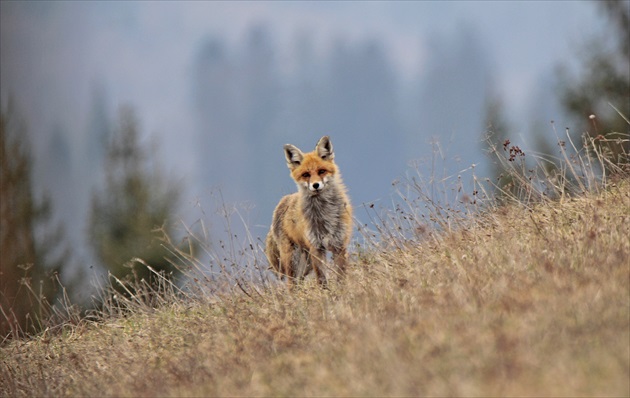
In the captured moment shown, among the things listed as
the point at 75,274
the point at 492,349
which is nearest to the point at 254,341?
the point at 492,349

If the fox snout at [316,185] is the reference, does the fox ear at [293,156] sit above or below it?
above

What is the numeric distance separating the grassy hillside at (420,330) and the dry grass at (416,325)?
16 millimetres

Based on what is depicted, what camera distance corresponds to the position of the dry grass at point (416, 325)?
4898 mm

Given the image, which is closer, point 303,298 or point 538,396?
point 538,396

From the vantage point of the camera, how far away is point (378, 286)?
25.1 ft

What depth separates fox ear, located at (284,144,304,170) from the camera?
9891 millimetres

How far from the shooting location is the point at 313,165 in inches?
388

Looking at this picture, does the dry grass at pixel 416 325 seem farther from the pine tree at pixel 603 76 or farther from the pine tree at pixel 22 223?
the pine tree at pixel 603 76

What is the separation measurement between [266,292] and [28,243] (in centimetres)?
1910

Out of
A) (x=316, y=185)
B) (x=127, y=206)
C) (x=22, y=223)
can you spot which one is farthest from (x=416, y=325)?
(x=127, y=206)

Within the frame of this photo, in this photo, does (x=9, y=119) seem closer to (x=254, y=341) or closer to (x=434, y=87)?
(x=254, y=341)

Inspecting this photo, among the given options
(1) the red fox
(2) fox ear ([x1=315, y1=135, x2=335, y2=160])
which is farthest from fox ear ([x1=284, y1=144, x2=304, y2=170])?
(2) fox ear ([x1=315, y1=135, x2=335, y2=160])

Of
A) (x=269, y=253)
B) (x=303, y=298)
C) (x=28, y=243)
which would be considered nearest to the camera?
(x=303, y=298)

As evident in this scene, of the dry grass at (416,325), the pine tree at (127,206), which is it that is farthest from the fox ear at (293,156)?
the pine tree at (127,206)
